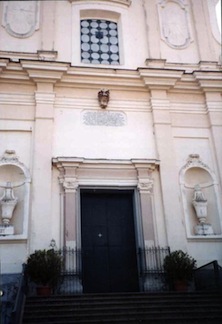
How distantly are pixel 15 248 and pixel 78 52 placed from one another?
6301 millimetres

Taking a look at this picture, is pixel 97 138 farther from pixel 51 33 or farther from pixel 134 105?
pixel 51 33

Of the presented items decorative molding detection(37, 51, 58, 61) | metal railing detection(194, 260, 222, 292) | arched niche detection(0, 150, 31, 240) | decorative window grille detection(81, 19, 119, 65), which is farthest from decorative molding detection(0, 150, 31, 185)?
metal railing detection(194, 260, 222, 292)

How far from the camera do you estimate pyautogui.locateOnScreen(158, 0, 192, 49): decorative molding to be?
13055 mm

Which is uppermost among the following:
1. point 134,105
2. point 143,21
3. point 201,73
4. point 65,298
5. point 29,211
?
point 143,21

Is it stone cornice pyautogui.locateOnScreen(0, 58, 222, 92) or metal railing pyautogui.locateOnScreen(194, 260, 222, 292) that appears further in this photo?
stone cornice pyautogui.locateOnScreen(0, 58, 222, 92)

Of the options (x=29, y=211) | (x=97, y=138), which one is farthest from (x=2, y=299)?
(x=97, y=138)

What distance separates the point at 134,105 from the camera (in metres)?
11.8

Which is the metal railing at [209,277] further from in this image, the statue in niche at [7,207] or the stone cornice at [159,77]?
the stone cornice at [159,77]

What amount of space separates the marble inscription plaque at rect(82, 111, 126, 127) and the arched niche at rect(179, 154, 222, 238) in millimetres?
2314

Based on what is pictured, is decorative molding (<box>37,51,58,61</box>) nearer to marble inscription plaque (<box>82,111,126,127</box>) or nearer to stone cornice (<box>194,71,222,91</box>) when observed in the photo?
marble inscription plaque (<box>82,111,126,127</box>)

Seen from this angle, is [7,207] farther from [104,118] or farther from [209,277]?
[209,277]

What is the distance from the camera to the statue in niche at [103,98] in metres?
11.4

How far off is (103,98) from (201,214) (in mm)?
4318

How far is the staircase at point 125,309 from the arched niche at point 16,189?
2.27m
